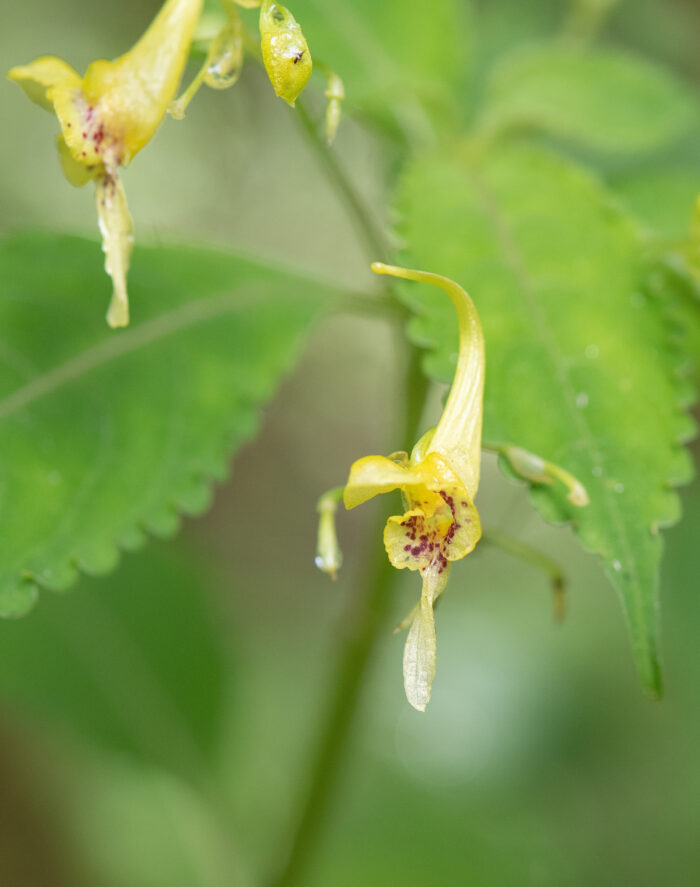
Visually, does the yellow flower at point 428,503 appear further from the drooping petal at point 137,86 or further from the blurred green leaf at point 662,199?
the blurred green leaf at point 662,199

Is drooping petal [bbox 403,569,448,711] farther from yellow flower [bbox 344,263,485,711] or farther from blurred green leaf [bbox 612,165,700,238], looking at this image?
blurred green leaf [bbox 612,165,700,238]

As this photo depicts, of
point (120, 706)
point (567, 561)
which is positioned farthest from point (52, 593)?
point (567, 561)

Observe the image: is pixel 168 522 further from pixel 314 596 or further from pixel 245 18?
pixel 314 596

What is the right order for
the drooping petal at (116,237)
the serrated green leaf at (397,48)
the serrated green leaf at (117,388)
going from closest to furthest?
the drooping petal at (116,237), the serrated green leaf at (117,388), the serrated green leaf at (397,48)

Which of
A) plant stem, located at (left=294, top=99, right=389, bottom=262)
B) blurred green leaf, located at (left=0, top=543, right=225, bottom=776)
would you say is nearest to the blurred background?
blurred green leaf, located at (left=0, top=543, right=225, bottom=776)

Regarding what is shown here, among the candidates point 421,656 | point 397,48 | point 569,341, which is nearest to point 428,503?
point 421,656

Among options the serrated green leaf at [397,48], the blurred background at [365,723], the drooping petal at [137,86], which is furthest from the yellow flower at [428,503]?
the serrated green leaf at [397,48]
